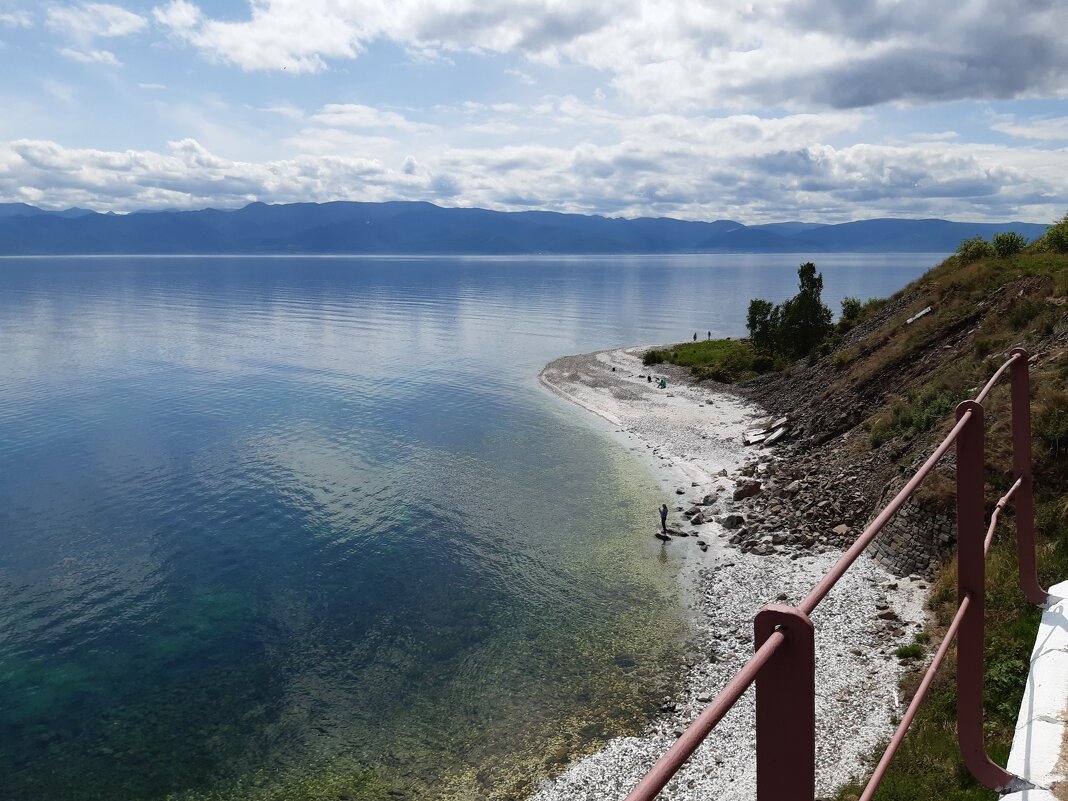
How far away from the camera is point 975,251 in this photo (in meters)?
51.9

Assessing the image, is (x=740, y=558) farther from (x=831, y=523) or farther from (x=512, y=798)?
(x=512, y=798)

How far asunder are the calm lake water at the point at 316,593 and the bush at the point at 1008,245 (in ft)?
100

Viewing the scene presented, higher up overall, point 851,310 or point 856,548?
point 856,548

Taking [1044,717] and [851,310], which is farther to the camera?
[851,310]

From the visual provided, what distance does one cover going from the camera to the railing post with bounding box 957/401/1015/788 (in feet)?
14.5

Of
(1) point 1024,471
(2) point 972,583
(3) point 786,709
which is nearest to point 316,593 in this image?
(1) point 1024,471

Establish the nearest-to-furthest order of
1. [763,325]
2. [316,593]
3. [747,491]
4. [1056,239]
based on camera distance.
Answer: [316,593] → [747,491] → [1056,239] → [763,325]

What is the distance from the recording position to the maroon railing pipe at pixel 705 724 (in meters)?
2.08

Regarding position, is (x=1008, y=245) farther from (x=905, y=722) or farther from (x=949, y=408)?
(x=905, y=722)

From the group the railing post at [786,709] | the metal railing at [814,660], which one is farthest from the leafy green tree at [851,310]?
the railing post at [786,709]

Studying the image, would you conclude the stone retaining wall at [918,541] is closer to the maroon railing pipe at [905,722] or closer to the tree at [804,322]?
the maroon railing pipe at [905,722]

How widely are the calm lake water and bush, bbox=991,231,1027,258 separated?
30.6 m

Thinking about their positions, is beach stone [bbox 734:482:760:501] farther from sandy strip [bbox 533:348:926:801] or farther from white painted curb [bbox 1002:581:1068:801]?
white painted curb [bbox 1002:581:1068:801]

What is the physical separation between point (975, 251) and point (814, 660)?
5995 centimetres
